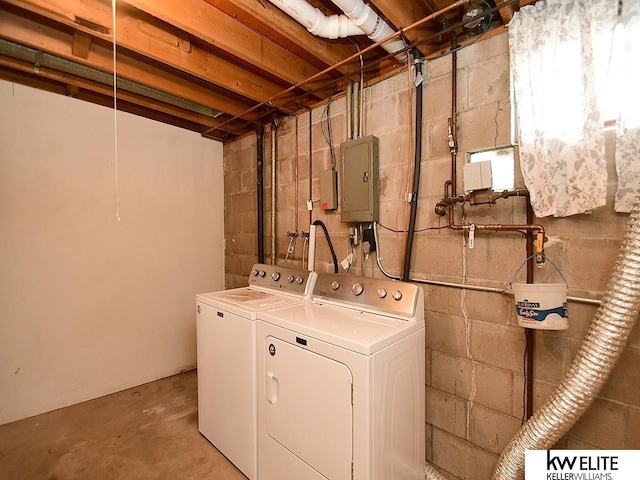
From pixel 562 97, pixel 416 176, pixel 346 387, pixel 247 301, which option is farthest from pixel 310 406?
pixel 562 97

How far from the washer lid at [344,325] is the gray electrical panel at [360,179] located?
62 centimetres

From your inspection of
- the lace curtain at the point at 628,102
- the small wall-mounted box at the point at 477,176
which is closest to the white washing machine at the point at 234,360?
the small wall-mounted box at the point at 477,176

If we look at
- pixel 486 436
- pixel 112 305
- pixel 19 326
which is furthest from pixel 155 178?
pixel 486 436

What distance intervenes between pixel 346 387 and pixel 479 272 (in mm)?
893

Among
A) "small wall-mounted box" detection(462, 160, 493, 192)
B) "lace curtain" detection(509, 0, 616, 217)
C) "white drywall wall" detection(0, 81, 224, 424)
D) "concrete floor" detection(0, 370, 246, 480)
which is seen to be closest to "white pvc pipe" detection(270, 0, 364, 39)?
"lace curtain" detection(509, 0, 616, 217)

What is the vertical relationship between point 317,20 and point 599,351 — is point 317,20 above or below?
above

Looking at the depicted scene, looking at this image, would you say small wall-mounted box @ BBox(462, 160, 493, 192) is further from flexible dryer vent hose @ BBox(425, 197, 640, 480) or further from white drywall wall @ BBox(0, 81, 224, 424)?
white drywall wall @ BBox(0, 81, 224, 424)

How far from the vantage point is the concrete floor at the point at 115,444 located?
5.69 feet

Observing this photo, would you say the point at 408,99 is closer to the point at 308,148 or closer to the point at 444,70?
the point at 444,70

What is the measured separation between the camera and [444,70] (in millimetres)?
1634

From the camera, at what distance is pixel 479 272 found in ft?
5.03

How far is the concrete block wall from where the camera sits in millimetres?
1245

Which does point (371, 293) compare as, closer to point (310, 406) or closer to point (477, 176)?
point (310, 406)

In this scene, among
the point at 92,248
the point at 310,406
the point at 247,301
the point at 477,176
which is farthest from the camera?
the point at 92,248
